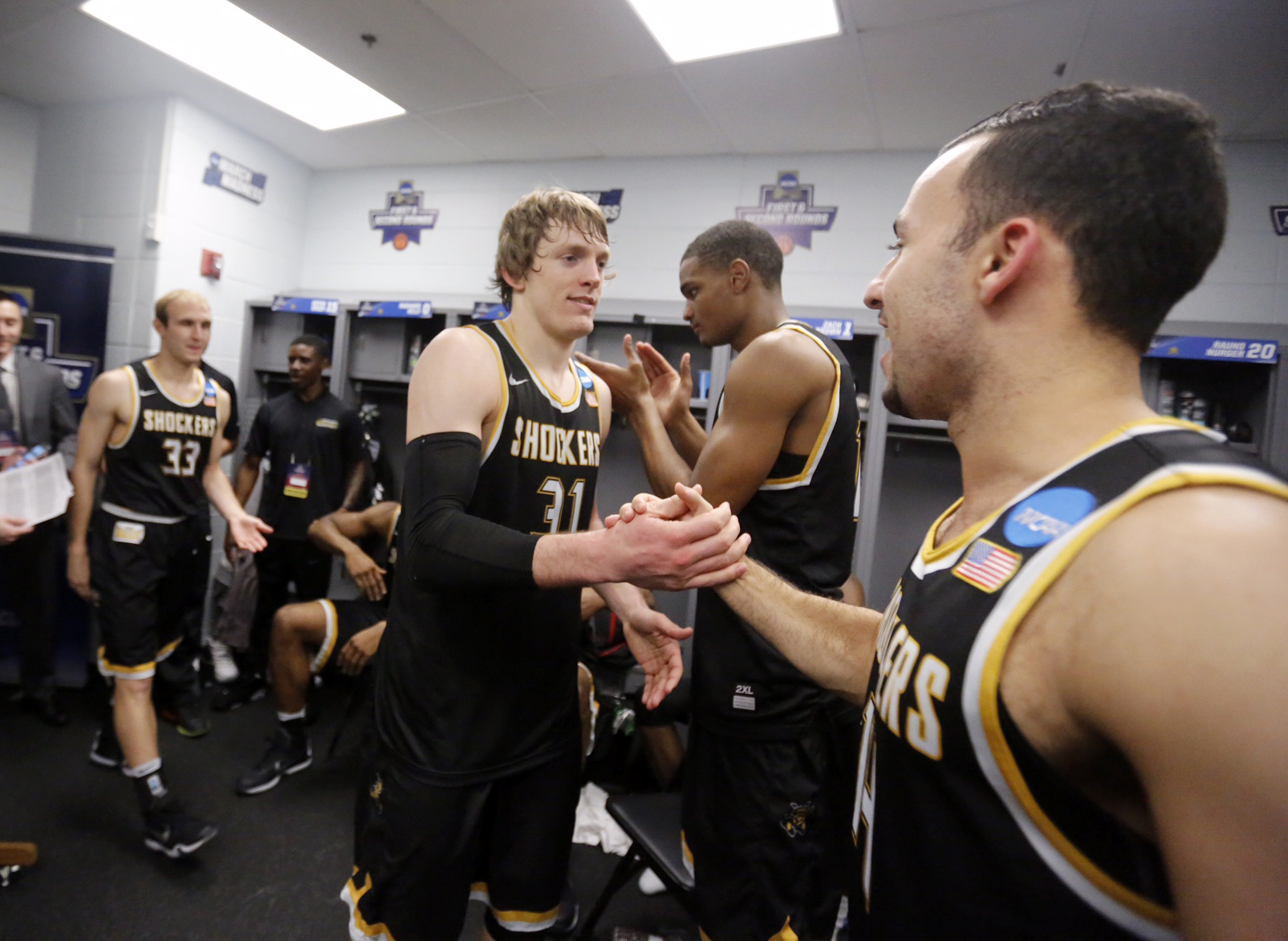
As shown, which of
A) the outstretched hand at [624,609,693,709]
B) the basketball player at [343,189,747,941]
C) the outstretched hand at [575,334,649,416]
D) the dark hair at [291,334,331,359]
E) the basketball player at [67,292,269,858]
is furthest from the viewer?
the dark hair at [291,334,331,359]

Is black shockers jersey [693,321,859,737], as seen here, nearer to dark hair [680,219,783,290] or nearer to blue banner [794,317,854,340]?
dark hair [680,219,783,290]

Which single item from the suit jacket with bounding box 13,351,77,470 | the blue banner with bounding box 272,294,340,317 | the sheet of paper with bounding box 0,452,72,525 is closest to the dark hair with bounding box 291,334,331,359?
the blue banner with bounding box 272,294,340,317

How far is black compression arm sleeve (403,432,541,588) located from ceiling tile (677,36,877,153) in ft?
8.69

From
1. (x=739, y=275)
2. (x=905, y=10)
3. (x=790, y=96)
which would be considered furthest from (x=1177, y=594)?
(x=790, y=96)

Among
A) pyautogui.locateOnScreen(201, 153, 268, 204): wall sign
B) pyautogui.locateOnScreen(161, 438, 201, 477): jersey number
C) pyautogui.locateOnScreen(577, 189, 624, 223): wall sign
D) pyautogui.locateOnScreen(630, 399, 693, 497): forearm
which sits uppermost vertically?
pyautogui.locateOnScreen(577, 189, 624, 223): wall sign

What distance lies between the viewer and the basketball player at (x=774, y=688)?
1.53 meters

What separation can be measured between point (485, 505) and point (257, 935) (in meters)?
1.74

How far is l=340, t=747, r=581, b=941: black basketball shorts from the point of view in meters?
1.33

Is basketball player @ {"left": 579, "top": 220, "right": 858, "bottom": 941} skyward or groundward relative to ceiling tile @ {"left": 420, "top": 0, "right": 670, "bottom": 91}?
groundward

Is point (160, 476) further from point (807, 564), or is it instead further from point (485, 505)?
point (807, 564)

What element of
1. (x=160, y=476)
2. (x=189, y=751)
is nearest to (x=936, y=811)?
(x=160, y=476)

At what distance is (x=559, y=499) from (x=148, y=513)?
7.16 ft

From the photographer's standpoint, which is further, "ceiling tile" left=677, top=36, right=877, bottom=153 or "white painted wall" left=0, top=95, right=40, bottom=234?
"white painted wall" left=0, top=95, right=40, bottom=234

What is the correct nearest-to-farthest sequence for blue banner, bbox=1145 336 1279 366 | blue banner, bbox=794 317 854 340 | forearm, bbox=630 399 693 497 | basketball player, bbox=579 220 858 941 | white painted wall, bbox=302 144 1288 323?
basketball player, bbox=579 220 858 941, forearm, bbox=630 399 693 497, blue banner, bbox=1145 336 1279 366, blue banner, bbox=794 317 854 340, white painted wall, bbox=302 144 1288 323
